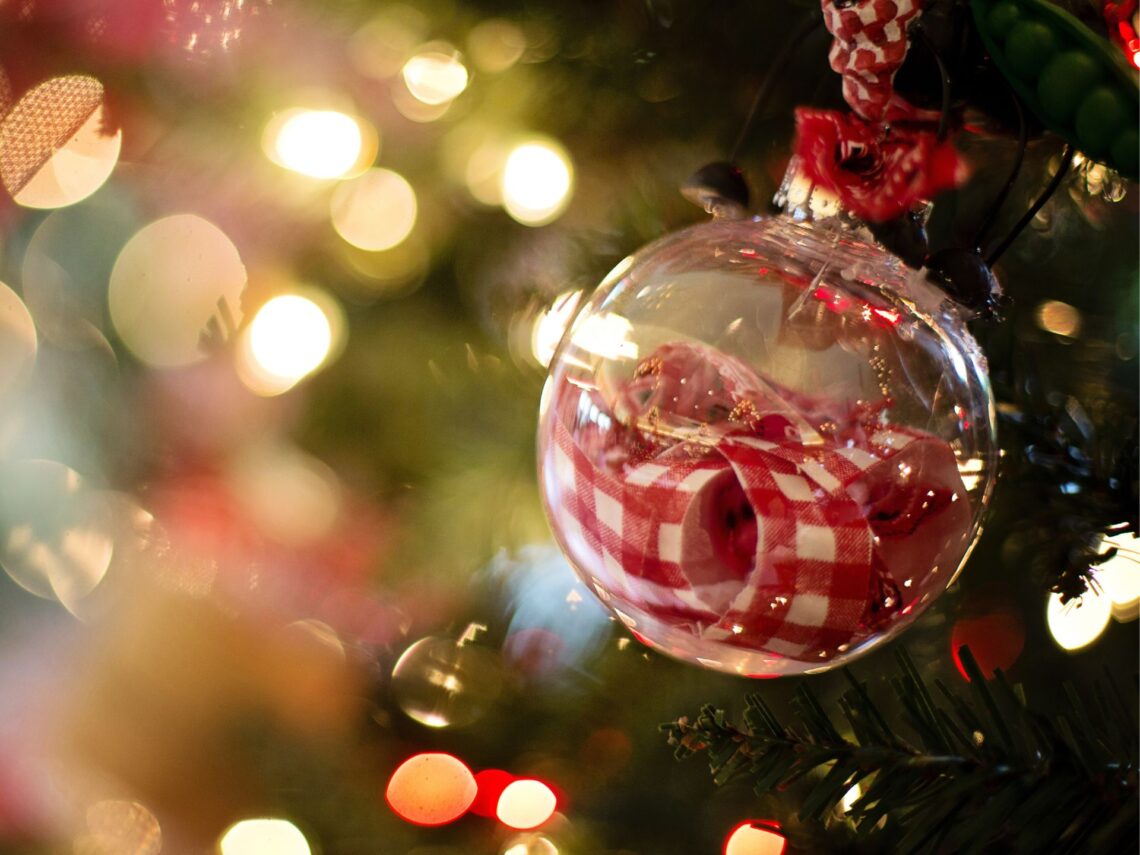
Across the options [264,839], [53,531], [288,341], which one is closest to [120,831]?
[264,839]

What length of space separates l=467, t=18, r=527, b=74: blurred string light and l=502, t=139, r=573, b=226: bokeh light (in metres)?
0.07

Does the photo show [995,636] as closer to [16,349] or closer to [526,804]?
[526,804]

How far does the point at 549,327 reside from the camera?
0.63m

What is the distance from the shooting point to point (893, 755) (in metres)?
0.41

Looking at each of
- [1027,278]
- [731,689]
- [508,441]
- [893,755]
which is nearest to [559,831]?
[731,689]

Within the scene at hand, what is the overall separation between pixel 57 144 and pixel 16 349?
17cm

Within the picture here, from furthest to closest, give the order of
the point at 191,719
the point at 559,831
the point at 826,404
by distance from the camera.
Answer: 1. the point at 191,719
2. the point at 559,831
3. the point at 826,404

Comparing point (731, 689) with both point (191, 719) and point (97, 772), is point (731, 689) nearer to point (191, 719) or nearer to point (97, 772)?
point (191, 719)

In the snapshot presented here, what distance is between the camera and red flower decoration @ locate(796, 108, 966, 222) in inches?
15.3

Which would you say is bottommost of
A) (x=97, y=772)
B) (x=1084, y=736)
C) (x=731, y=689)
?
(x=97, y=772)

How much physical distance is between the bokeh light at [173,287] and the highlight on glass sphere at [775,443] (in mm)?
498

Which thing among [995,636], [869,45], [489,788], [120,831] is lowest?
[120,831]

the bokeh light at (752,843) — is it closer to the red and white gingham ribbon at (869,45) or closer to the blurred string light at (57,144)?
the red and white gingham ribbon at (869,45)

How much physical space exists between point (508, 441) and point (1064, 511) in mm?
363
